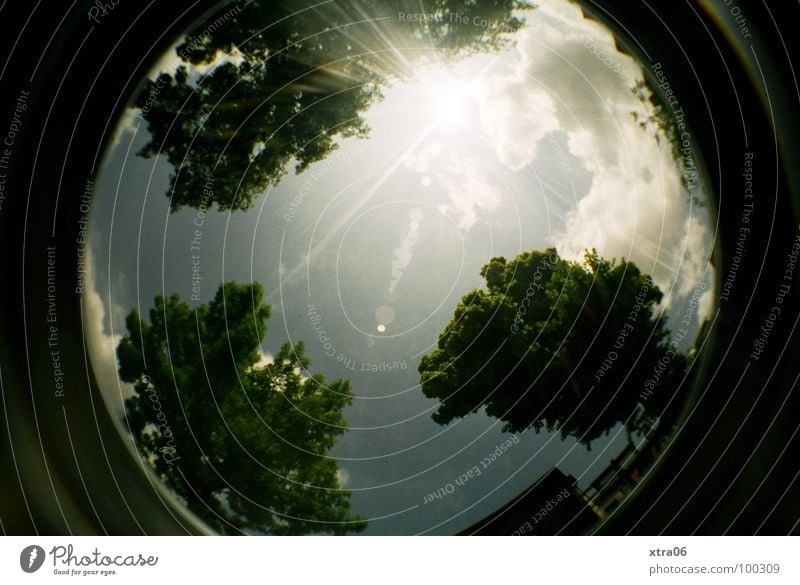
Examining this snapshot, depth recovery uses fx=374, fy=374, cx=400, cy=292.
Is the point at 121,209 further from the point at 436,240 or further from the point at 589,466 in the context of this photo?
the point at 589,466

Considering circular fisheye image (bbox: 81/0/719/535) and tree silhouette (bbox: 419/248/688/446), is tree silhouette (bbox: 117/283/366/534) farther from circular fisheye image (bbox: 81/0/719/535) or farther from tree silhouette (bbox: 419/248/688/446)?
tree silhouette (bbox: 419/248/688/446)

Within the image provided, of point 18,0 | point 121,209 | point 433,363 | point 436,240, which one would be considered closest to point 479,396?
point 433,363

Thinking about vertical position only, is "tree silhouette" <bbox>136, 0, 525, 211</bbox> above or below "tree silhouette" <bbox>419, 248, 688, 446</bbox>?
above

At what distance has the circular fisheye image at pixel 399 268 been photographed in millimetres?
4055

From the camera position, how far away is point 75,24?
372cm

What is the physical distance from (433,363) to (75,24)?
5.14 m
